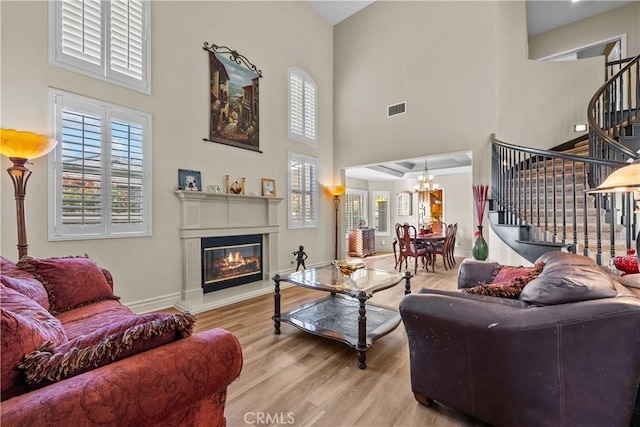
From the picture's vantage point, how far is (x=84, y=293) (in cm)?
214

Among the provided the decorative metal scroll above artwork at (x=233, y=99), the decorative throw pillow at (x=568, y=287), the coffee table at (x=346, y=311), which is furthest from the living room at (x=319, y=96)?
the decorative throw pillow at (x=568, y=287)

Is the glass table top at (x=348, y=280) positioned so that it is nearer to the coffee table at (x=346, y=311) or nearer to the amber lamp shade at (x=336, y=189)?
the coffee table at (x=346, y=311)

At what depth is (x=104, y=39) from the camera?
3113 mm

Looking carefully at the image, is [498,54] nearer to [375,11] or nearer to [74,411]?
[375,11]

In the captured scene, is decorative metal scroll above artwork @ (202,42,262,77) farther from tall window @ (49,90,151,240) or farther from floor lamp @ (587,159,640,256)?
floor lamp @ (587,159,640,256)

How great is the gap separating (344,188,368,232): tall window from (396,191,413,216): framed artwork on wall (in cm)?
110

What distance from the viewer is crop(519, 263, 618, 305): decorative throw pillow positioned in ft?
4.06

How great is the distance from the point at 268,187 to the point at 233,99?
57.9 inches

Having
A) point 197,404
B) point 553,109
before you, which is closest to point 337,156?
point 553,109

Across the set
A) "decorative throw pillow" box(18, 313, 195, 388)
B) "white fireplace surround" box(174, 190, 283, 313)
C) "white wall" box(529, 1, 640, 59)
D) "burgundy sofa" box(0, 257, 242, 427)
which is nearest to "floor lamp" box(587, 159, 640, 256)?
"burgundy sofa" box(0, 257, 242, 427)

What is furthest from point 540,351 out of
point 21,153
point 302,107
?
point 302,107

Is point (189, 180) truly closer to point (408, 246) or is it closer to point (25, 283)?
point (25, 283)

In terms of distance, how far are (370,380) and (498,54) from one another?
5155 mm

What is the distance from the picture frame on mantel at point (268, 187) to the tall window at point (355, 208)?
416 centimetres
